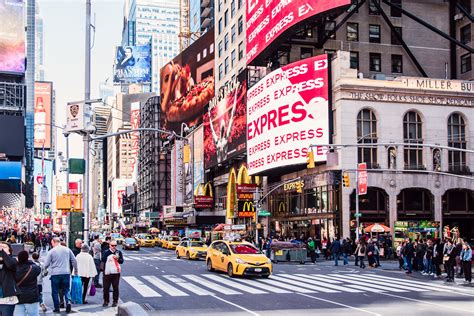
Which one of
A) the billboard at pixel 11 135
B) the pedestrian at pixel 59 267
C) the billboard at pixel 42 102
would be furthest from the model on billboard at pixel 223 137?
the billboard at pixel 42 102

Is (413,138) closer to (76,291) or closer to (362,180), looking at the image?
(362,180)

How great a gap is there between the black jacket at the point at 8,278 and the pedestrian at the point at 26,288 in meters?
0.20

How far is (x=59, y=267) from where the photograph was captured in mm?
16375

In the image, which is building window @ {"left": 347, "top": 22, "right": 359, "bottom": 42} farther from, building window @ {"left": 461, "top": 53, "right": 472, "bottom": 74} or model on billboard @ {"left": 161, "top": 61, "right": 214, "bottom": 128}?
model on billboard @ {"left": 161, "top": 61, "right": 214, "bottom": 128}

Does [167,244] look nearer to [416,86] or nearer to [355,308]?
[416,86]

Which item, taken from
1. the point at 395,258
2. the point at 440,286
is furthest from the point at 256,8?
the point at 440,286

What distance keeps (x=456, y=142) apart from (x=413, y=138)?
3913mm

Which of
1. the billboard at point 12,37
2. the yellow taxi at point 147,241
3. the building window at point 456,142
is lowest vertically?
the yellow taxi at point 147,241

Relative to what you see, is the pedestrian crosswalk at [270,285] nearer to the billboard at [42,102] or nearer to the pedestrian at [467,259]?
the pedestrian at [467,259]

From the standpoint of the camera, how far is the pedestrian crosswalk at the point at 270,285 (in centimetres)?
2217

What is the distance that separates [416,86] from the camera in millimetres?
54719

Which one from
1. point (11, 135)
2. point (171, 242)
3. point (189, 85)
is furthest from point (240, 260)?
point (189, 85)

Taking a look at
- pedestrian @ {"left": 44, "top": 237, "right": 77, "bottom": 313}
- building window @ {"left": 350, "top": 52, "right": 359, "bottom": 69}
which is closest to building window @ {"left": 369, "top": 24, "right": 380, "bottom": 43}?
building window @ {"left": 350, "top": 52, "right": 359, "bottom": 69}

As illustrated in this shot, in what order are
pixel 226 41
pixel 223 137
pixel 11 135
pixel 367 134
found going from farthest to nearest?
pixel 11 135
pixel 226 41
pixel 223 137
pixel 367 134
